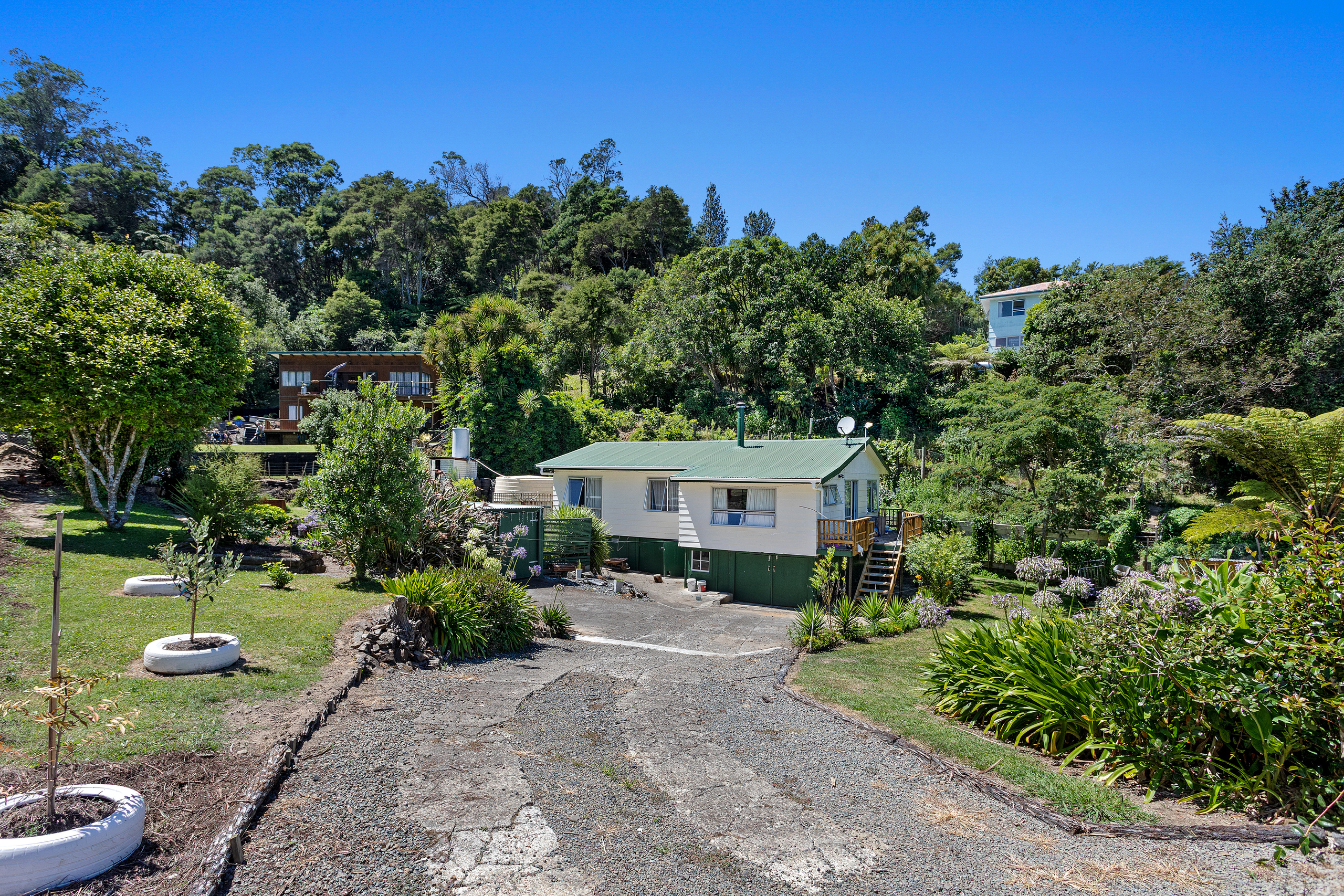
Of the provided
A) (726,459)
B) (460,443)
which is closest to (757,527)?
(726,459)

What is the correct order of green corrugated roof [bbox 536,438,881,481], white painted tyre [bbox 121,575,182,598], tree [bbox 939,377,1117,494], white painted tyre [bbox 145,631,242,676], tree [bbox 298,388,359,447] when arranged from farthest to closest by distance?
tree [bbox 298,388,359,447], tree [bbox 939,377,1117,494], green corrugated roof [bbox 536,438,881,481], white painted tyre [bbox 121,575,182,598], white painted tyre [bbox 145,631,242,676]

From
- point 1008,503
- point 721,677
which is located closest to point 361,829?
point 721,677

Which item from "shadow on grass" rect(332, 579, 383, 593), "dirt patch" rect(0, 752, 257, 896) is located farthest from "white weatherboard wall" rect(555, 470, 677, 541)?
"dirt patch" rect(0, 752, 257, 896)

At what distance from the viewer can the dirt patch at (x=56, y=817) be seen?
439 centimetres

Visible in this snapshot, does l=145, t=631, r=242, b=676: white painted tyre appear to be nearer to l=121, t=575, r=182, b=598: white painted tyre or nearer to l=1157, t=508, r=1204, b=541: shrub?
l=121, t=575, r=182, b=598: white painted tyre

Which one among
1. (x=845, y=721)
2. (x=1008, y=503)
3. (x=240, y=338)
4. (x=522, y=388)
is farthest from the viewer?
(x=522, y=388)

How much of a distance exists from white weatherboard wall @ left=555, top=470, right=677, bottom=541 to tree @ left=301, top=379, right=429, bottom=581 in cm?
945

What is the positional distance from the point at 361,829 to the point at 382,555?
10.1 meters

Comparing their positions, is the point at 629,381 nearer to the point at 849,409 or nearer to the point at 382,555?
the point at 849,409

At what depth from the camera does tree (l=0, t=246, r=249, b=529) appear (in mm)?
14336

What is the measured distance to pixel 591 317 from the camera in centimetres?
3897

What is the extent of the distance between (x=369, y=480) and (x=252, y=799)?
8.87 metres

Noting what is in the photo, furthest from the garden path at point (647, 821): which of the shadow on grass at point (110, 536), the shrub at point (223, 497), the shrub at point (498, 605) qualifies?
the shrub at point (223, 497)

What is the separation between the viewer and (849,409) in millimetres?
36781
